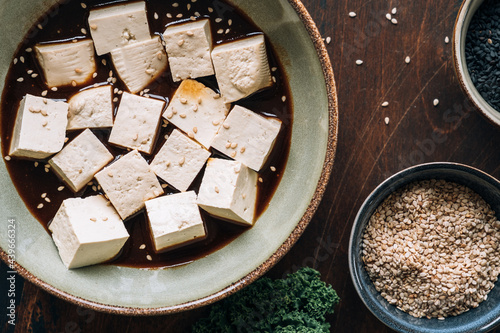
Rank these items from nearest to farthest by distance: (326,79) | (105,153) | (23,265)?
(326,79), (23,265), (105,153)

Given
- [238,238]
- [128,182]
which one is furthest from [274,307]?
[128,182]

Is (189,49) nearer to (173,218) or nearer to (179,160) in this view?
(179,160)

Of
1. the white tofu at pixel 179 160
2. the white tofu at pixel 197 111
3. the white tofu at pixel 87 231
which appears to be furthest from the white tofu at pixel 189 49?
the white tofu at pixel 87 231

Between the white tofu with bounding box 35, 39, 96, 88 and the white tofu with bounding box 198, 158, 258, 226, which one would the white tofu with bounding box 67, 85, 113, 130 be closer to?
the white tofu with bounding box 35, 39, 96, 88

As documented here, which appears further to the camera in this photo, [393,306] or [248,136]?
[393,306]

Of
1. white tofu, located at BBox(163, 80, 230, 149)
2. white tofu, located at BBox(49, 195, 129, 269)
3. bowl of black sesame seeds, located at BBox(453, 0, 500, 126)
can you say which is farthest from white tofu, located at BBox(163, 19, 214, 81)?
bowl of black sesame seeds, located at BBox(453, 0, 500, 126)

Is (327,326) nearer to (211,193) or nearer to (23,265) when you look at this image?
(211,193)

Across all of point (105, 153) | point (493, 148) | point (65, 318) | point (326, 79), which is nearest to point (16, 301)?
point (65, 318)
